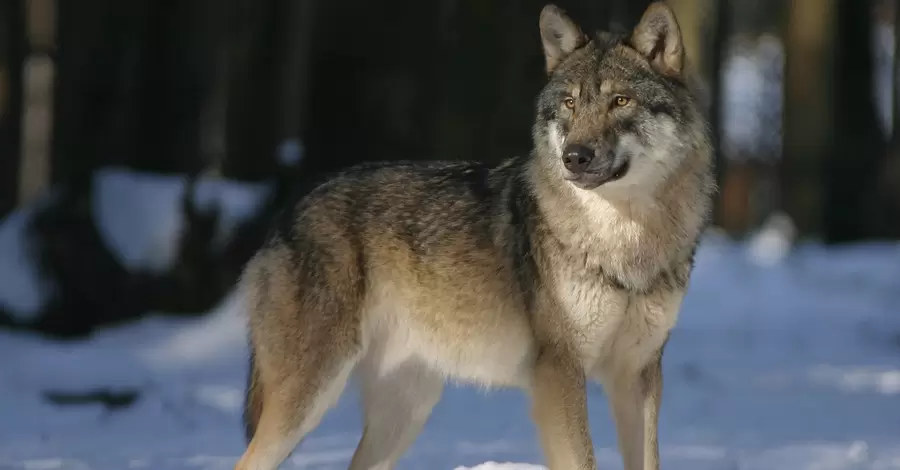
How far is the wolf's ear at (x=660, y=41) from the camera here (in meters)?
5.18

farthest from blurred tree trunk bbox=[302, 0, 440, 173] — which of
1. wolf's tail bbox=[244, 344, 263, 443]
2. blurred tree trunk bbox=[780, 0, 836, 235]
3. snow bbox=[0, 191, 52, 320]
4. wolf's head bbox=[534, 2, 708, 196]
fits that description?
blurred tree trunk bbox=[780, 0, 836, 235]

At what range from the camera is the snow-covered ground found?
6.71 m

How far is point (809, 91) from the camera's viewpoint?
55.6 ft

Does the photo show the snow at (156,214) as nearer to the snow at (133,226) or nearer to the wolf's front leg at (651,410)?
the snow at (133,226)

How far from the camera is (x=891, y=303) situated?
41.8 feet

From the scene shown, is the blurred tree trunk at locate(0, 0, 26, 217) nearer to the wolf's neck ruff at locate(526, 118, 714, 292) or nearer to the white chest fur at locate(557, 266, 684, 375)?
the wolf's neck ruff at locate(526, 118, 714, 292)

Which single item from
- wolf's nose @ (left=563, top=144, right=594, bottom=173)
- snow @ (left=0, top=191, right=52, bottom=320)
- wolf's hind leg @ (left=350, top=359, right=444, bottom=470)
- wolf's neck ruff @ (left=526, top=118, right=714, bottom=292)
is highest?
wolf's nose @ (left=563, top=144, right=594, bottom=173)

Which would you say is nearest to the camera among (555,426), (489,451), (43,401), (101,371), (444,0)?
(555,426)

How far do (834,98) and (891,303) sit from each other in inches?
211

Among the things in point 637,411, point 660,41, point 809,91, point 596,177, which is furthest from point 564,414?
point 809,91

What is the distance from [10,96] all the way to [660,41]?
35.9ft

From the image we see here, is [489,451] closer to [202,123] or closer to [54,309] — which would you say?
[54,309]

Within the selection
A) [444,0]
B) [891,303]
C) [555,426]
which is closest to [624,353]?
[555,426]

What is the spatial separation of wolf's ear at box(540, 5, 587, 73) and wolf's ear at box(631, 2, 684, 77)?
11.6 inches
